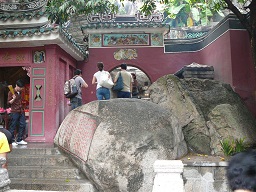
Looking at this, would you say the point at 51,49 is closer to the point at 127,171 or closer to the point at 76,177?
the point at 76,177

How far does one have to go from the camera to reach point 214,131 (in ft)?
19.6

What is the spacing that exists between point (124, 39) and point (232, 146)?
7.85m

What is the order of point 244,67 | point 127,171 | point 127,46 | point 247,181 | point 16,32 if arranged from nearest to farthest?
point 247,181
point 127,171
point 16,32
point 244,67
point 127,46

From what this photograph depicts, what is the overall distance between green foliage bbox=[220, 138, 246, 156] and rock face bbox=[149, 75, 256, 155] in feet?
0.34

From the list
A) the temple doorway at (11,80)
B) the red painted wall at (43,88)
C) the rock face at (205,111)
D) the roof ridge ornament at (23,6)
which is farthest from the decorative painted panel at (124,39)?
the rock face at (205,111)

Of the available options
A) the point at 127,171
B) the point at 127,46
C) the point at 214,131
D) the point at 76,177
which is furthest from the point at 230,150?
the point at 127,46

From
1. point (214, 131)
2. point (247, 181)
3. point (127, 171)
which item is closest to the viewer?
point (247, 181)

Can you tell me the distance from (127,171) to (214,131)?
7.80ft

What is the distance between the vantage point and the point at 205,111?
21.0 feet

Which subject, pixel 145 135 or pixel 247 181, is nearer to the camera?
pixel 247 181

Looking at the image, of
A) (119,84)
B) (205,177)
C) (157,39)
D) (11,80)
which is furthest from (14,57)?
(205,177)

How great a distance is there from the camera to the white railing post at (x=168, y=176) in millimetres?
3599

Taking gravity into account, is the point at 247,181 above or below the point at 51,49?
below

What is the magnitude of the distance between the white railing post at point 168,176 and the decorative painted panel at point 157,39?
904 cm
